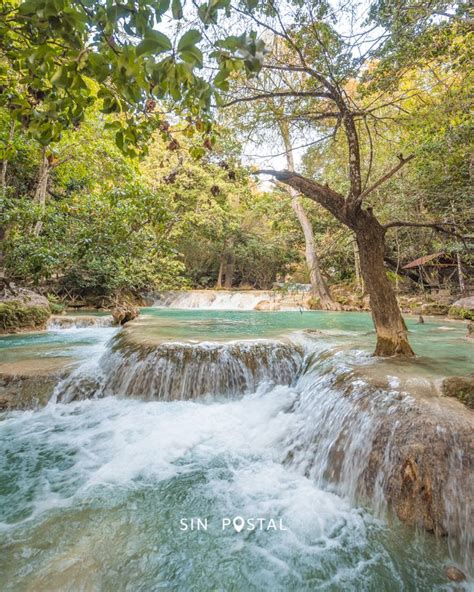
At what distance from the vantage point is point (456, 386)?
3.22 metres

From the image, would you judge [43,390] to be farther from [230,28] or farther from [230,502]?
[230,28]

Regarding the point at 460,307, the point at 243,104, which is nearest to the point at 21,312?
the point at 243,104

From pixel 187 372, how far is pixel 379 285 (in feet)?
11.0

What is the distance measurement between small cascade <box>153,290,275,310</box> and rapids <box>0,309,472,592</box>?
13496 mm

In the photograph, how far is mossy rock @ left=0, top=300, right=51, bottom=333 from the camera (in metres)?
10.3

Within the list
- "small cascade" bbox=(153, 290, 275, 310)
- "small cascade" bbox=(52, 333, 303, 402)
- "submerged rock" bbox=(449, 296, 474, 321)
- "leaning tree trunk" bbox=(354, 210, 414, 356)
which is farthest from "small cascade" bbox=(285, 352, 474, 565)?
"small cascade" bbox=(153, 290, 275, 310)

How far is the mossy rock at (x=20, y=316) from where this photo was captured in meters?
10.3

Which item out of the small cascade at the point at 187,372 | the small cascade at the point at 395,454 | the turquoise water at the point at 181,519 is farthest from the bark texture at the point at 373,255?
the turquoise water at the point at 181,519

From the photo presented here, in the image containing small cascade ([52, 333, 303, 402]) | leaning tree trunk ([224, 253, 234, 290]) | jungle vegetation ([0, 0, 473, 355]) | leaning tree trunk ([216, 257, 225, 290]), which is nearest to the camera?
jungle vegetation ([0, 0, 473, 355])

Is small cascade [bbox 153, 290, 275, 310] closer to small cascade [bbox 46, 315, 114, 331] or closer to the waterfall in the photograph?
small cascade [bbox 46, 315, 114, 331]

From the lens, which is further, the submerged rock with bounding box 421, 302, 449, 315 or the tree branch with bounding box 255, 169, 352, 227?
the submerged rock with bounding box 421, 302, 449, 315

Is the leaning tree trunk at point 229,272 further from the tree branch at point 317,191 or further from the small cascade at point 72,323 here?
the tree branch at point 317,191

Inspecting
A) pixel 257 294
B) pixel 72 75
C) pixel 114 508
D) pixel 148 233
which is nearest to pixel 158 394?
pixel 114 508

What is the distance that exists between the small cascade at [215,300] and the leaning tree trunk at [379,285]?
13.9 metres
